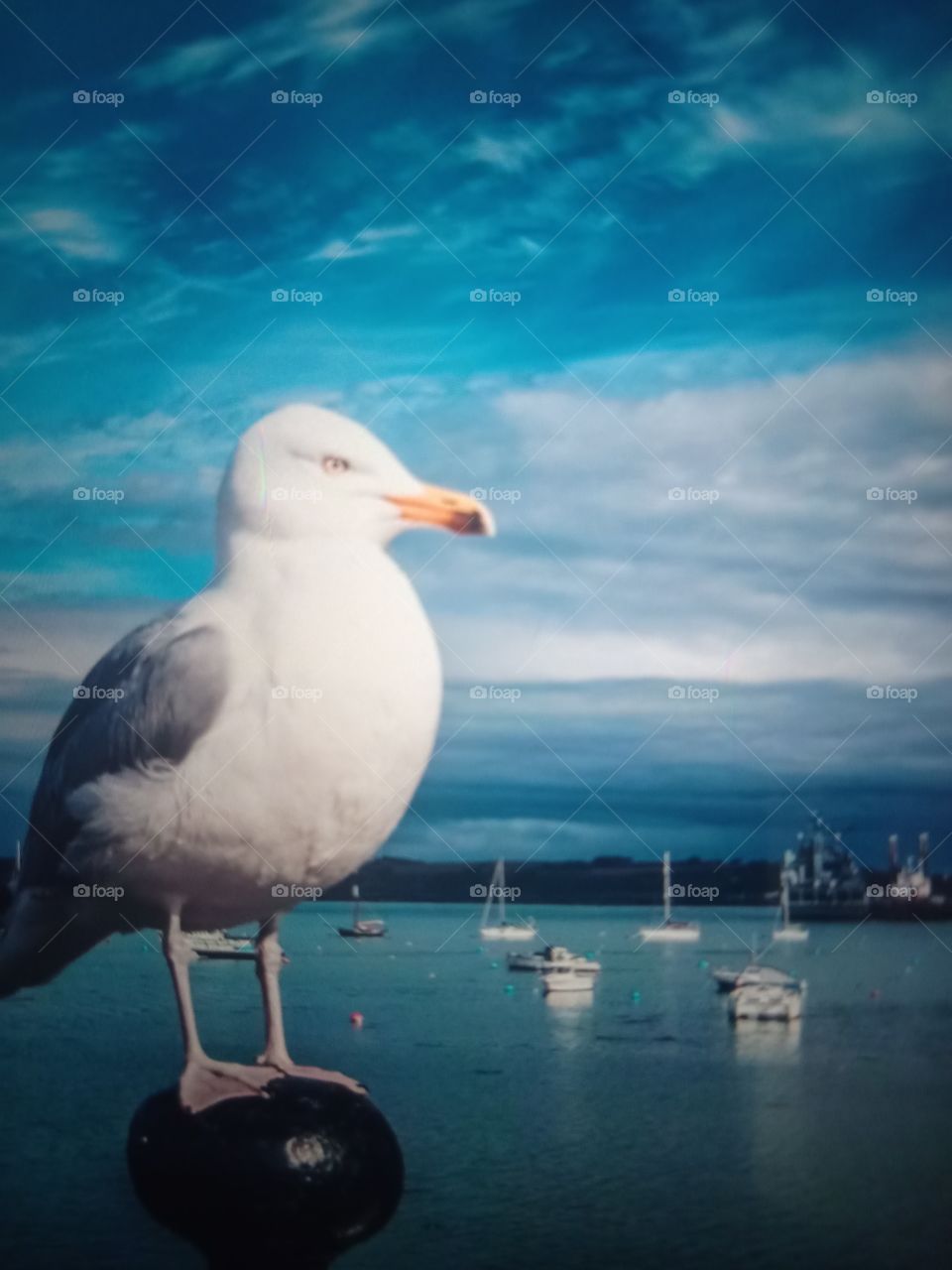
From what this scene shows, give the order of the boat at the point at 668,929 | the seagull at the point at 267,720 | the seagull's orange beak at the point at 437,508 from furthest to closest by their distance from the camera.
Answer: the boat at the point at 668,929 < the seagull's orange beak at the point at 437,508 < the seagull at the point at 267,720

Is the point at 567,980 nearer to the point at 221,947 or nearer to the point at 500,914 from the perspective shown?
the point at 500,914

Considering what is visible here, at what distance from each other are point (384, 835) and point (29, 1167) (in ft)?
4.20

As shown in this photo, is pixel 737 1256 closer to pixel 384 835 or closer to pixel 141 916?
pixel 384 835

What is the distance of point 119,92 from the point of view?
3602 millimetres

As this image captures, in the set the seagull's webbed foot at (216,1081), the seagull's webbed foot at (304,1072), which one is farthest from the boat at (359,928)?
the seagull's webbed foot at (216,1081)

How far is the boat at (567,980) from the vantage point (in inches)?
141

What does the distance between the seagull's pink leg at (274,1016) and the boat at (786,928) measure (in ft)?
4.05

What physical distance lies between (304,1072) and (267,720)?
70 centimetres

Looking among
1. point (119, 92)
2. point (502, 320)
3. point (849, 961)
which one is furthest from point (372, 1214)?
point (119, 92)

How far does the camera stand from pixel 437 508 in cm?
300

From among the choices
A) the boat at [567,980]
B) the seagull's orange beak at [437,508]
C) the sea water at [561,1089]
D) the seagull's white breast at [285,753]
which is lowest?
the sea water at [561,1089]

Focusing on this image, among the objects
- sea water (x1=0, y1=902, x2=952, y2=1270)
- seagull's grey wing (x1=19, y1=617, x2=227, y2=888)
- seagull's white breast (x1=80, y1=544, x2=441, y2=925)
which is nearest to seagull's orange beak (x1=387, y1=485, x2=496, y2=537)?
seagull's white breast (x1=80, y1=544, x2=441, y2=925)

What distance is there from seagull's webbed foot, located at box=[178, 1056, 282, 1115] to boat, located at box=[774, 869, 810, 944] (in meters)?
1.42

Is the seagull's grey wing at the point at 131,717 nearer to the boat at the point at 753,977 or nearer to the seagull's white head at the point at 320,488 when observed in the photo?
the seagull's white head at the point at 320,488
